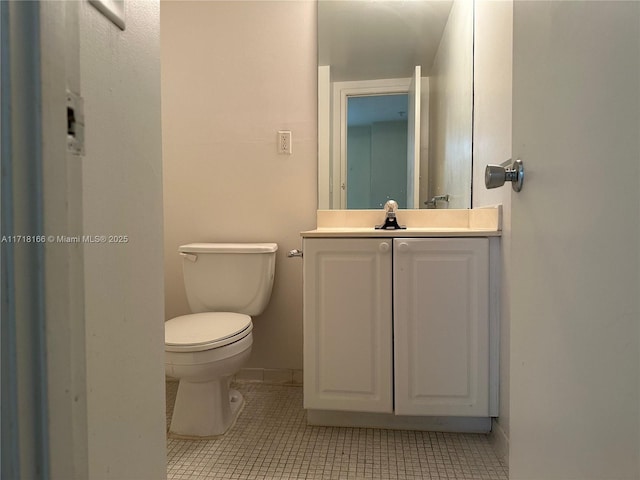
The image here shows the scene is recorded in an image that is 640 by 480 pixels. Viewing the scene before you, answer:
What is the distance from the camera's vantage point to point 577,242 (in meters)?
0.48

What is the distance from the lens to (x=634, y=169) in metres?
0.38

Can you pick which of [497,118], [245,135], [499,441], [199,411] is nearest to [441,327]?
[499,441]

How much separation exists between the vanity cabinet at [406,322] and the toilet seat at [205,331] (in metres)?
0.37

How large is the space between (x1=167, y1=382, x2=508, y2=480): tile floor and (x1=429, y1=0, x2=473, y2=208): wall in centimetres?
106

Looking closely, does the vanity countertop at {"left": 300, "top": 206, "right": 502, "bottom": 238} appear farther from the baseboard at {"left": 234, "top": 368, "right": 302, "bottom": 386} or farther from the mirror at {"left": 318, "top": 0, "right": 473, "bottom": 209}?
the baseboard at {"left": 234, "top": 368, "right": 302, "bottom": 386}

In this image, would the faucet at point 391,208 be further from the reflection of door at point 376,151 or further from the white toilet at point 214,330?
the white toilet at point 214,330

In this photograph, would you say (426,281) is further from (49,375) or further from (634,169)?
(49,375)

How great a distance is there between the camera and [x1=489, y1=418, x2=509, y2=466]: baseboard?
49.0 inches

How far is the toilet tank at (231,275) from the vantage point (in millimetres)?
1703

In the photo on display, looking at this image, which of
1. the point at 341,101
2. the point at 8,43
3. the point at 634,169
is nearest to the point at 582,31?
the point at 634,169

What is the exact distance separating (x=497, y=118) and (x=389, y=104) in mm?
601

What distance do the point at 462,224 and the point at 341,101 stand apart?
872 mm

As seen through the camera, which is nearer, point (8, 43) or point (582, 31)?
point (8, 43)

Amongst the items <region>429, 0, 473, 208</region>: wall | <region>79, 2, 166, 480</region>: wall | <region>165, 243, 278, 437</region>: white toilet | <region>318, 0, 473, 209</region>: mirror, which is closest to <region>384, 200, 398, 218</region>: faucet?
<region>318, 0, 473, 209</region>: mirror
